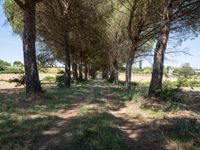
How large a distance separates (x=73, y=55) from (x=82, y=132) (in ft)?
114

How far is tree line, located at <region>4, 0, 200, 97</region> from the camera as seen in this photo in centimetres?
1436

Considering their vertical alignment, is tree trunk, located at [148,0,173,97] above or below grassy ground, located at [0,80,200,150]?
above

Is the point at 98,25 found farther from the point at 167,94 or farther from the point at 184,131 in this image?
the point at 184,131

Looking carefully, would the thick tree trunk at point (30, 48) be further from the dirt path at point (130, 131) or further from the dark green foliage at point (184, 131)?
the dark green foliage at point (184, 131)

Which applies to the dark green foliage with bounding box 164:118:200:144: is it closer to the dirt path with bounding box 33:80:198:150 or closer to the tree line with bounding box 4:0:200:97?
the dirt path with bounding box 33:80:198:150

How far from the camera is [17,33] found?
29312 millimetres

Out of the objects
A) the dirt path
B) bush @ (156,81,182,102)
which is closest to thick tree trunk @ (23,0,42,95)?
the dirt path

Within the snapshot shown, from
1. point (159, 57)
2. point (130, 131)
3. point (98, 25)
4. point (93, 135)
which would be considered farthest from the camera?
point (98, 25)

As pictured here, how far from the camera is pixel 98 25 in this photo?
29.8m

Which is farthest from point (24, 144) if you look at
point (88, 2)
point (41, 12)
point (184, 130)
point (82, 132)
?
point (41, 12)

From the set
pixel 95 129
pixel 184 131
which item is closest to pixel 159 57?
pixel 184 131

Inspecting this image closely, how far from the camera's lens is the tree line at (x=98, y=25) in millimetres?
14360

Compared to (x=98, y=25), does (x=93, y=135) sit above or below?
below

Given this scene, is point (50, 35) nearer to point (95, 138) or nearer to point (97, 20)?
point (97, 20)
